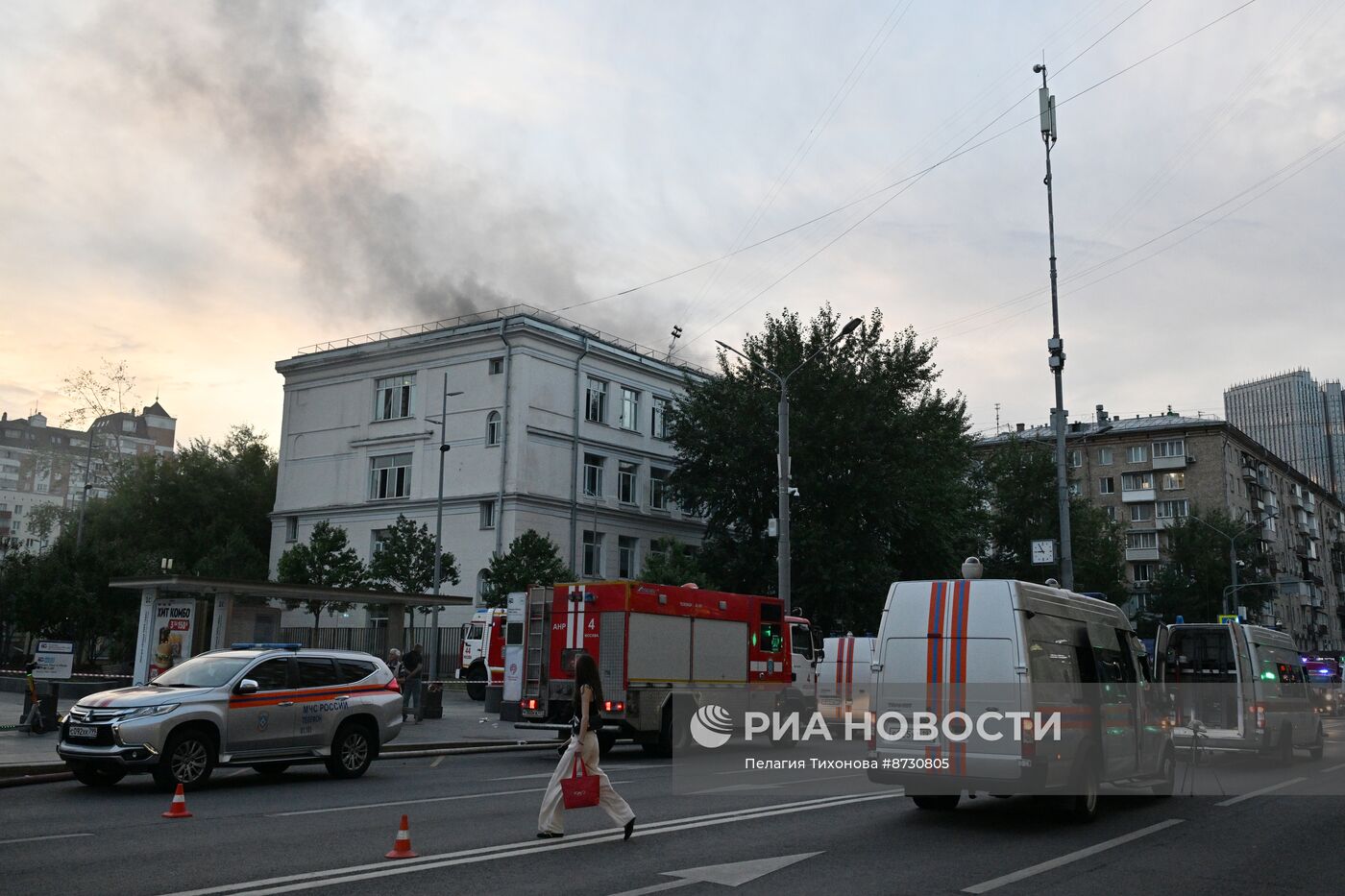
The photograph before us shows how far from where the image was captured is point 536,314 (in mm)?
49656

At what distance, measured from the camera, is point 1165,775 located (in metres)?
13.6

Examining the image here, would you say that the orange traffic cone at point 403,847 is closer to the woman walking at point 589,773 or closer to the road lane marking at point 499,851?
the road lane marking at point 499,851

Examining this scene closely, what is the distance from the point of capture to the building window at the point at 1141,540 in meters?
85.2

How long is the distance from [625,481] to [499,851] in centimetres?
4421

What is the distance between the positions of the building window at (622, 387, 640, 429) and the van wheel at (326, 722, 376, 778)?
123ft

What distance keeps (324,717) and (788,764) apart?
7.43 m

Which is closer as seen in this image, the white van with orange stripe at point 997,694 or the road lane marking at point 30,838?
the road lane marking at point 30,838

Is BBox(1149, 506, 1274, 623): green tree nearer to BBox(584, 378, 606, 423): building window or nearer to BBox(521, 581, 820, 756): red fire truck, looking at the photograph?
BBox(584, 378, 606, 423): building window

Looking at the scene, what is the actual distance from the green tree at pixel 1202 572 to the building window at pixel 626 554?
3621 centimetres

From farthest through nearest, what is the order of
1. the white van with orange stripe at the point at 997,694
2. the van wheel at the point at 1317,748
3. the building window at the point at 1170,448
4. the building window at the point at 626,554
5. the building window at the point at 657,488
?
the building window at the point at 1170,448
the building window at the point at 657,488
the building window at the point at 626,554
the van wheel at the point at 1317,748
the white van with orange stripe at the point at 997,694

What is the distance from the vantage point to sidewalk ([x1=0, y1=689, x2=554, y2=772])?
16922 millimetres

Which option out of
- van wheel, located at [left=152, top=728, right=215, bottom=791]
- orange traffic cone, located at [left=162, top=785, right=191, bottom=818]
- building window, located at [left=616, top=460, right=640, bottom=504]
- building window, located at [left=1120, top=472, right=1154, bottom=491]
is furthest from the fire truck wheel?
building window, located at [left=1120, top=472, right=1154, bottom=491]

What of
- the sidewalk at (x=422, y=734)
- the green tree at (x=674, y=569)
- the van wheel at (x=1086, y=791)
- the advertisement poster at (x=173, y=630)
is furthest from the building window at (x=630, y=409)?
the van wheel at (x=1086, y=791)

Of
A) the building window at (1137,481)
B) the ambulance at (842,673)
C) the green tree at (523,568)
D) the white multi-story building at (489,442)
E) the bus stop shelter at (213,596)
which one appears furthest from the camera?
the building window at (1137,481)
